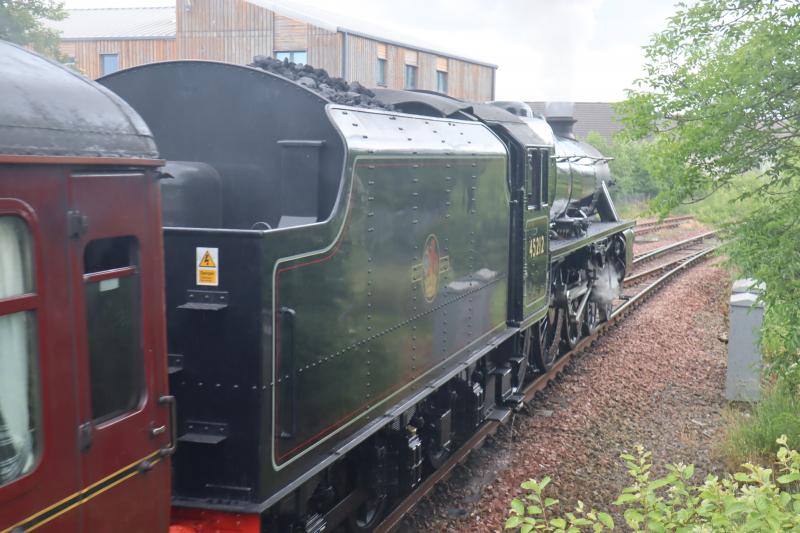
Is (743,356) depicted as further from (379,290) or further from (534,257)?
(379,290)

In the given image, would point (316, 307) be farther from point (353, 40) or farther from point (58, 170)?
point (353, 40)

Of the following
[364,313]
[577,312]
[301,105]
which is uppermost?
[301,105]

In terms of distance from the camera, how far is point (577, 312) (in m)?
11.6

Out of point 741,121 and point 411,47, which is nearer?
point 741,121

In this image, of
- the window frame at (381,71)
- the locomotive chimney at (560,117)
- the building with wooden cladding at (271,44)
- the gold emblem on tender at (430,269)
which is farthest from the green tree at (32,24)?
the gold emblem on tender at (430,269)

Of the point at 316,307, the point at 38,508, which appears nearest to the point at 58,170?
the point at 38,508

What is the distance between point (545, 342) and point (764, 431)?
3256 mm

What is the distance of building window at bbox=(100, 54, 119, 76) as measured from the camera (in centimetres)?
2874

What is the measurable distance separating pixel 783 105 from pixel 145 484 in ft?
21.2

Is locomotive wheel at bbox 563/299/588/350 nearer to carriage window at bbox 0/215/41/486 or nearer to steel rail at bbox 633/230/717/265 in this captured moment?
steel rail at bbox 633/230/717/265

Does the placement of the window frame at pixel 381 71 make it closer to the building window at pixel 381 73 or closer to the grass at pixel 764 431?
the building window at pixel 381 73

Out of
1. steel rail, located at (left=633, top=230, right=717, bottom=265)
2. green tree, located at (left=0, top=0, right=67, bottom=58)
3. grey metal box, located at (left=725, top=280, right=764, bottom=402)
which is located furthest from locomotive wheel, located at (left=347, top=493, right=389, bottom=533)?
green tree, located at (left=0, top=0, right=67, bottom=58)

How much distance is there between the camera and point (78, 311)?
273 cm

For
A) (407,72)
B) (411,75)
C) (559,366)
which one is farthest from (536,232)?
(411,75)
